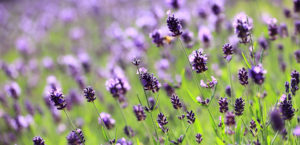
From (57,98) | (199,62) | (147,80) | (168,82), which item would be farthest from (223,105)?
(57,98)

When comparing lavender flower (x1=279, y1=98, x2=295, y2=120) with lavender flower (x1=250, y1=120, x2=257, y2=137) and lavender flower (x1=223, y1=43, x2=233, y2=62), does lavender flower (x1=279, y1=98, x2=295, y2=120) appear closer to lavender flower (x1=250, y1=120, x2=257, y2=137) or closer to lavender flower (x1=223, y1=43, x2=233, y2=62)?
lavender flower (x1=250, y1=120, x2=257, y2=137)

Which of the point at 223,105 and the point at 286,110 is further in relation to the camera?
the point at 223,105

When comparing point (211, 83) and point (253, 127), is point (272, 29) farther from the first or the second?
point (253, 127)

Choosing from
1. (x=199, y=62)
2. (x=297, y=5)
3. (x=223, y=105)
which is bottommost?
(x=223, y=105)

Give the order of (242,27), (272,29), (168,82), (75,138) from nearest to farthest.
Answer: (75,138) → (242,27) → (272,29) → (168,82)

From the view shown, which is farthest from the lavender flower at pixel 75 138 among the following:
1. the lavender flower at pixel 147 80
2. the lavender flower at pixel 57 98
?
the lavender flower at pixel 147 80

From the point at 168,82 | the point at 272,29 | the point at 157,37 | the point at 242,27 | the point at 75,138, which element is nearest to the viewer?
the point at 75,138

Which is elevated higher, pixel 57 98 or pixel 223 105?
pixel 57 98

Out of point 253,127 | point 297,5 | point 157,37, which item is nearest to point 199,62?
A: point 253,127

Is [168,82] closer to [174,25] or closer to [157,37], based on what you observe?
[157,37]

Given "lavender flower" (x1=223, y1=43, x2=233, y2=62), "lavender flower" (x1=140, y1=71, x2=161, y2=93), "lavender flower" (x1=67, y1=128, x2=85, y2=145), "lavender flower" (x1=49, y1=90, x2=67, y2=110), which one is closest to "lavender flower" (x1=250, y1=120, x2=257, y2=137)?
"lavender flower" (x1=223, y1=43, x2=233, y2=62)
